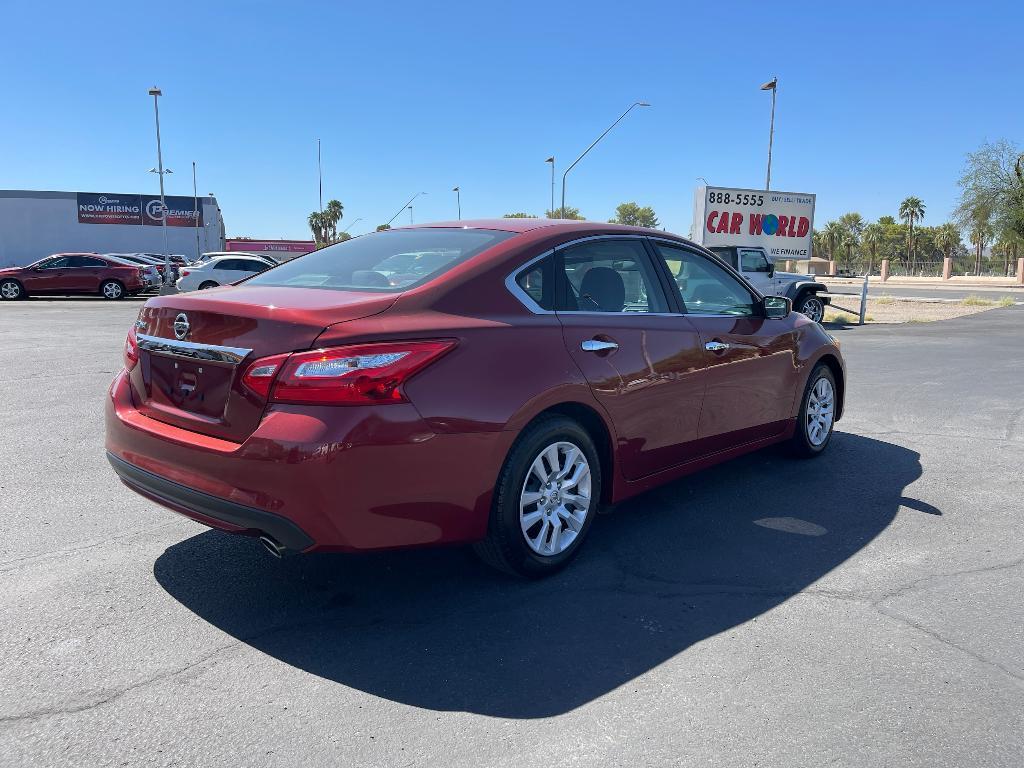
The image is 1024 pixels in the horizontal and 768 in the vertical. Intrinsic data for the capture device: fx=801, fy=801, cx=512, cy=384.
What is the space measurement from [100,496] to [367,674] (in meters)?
2.69

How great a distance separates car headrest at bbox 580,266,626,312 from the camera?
396 cm

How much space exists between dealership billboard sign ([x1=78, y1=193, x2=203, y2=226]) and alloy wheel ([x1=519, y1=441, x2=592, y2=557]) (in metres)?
53.6

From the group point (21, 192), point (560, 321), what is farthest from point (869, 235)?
point (560, 321)

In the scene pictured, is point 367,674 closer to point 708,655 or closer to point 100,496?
point 708,655

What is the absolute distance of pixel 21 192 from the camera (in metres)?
50.2

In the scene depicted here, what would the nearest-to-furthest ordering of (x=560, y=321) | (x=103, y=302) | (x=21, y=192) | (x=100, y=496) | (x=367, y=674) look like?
1. (x=367, y=674)
2. (x=560, y=321)
3. (x=100, y=496)
4. (x=103, y=302)
5. (x=21, y=192)

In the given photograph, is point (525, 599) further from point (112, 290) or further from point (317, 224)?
point (317, 224)

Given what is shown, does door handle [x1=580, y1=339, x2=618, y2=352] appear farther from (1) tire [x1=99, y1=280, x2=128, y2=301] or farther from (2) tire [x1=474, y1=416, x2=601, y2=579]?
(1) tire [x1=99, y1=280, x2=128, y2=301]

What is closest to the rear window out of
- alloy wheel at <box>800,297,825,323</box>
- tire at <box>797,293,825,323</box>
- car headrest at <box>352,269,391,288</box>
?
car headrest at <box>352,269,391,288</box>

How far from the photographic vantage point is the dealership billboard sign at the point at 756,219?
23.9m

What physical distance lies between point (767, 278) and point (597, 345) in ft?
49.0

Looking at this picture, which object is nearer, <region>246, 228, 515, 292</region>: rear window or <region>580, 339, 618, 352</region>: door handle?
<region>246, 228, 515, 292</region>: rear window

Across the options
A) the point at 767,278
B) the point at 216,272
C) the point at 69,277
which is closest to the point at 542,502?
the point at 767,278

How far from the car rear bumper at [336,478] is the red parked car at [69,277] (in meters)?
24.6
